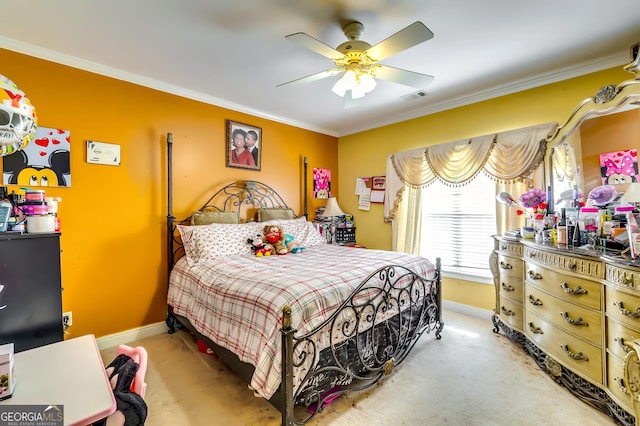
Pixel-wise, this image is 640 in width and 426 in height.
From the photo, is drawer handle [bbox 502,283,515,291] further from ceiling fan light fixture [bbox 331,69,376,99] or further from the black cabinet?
the black cabinet

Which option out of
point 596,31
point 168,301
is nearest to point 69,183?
point 168,301

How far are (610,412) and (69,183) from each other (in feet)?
14.2

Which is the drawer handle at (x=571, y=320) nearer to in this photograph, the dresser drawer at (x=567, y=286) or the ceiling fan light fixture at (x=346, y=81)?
the dresser drawer at (x=567, y=286)

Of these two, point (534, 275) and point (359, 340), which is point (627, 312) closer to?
point (534, 275)

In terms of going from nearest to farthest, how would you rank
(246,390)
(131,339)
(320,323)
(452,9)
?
(320,323) → (452,9) → (246,390) → (131,339)

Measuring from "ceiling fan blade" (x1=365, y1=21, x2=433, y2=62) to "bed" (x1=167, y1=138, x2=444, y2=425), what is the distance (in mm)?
1535

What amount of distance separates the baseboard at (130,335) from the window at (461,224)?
3.31m

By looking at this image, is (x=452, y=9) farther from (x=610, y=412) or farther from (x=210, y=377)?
(x=210, y=377)

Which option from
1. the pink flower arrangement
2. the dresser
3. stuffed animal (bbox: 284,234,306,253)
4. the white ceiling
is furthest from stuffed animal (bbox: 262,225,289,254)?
the pink flower arrangement

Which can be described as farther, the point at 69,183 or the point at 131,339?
the point at 131,339

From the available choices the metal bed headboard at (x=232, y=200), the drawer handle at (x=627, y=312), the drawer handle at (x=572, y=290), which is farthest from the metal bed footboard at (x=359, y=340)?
the metal bed headboard at (x=232, y=200)

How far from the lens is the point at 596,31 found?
2146 mm

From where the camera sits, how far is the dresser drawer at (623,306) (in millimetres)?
1518

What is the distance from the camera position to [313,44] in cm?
186
